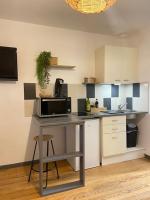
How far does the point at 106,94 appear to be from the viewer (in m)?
3.64

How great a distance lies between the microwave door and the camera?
2.71 metres

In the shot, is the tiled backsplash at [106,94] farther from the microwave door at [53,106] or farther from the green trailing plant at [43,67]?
the microwave door at [53,106]

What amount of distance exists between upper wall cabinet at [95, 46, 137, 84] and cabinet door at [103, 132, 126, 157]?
97cm

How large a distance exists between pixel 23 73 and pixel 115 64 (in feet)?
5.37

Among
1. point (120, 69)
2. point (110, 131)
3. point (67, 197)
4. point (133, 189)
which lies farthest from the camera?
point (120, 69)

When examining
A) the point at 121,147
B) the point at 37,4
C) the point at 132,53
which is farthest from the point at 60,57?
the point at 121,147

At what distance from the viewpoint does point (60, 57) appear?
326 centimetres

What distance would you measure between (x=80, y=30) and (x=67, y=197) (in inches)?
108

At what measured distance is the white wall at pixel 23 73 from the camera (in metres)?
2.90

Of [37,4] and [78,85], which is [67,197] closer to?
[78,85]

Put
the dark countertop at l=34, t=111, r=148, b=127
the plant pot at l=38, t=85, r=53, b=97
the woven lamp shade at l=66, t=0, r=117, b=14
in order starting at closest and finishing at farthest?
the woven lamp shade at l=66, t=0, r=117, b=14
the dark countertop at l=34, t=111, r=148, b=127
the plant pot at l=38, t=85, r=53, b=97

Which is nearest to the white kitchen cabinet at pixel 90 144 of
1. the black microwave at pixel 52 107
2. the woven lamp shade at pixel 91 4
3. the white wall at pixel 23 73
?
the black microwave at pixel 52 107

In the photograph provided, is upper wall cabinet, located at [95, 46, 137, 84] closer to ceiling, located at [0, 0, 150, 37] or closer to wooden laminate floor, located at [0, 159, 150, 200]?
ceiling, located at [0, 0, 150, 37]

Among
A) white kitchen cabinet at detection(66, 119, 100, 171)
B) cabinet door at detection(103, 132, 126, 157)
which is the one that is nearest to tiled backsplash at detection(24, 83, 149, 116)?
white kitchen cabinet at detection(66, 119, 100, 171)
